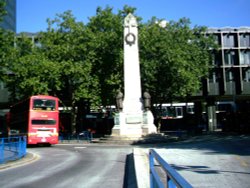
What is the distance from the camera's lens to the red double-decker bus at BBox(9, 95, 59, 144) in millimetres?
26391

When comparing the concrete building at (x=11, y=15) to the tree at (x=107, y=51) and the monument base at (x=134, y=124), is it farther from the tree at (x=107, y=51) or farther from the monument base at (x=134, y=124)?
the monument base at (x=134, y=124)

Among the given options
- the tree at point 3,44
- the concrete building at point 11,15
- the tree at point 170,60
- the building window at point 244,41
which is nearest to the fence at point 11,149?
the tree at point 3,44

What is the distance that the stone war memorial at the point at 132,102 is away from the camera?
29.2 m

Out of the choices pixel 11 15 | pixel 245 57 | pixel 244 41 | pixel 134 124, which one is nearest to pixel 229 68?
pixel 245 57

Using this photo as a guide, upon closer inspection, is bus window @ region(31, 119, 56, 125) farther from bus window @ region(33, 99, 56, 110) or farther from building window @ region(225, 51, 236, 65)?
building window @ region(225, 51, 236, 65)

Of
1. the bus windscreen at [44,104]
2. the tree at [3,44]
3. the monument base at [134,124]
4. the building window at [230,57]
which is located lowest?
the monument base at [134,124]

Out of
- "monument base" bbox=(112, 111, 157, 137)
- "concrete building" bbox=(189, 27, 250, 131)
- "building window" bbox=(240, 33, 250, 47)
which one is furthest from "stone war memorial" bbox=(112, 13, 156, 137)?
"building window" bbox=(240, 33, 250, 47)

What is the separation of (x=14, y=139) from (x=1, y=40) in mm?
11518

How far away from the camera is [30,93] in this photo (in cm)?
3681

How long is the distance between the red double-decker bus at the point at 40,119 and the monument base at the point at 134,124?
201 inches

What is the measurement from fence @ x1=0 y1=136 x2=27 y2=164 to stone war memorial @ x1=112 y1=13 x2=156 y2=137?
12052mm

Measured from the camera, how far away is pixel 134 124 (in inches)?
1153

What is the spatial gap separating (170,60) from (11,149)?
876 inches

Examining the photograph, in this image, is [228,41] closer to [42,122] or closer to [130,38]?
[130,38]
